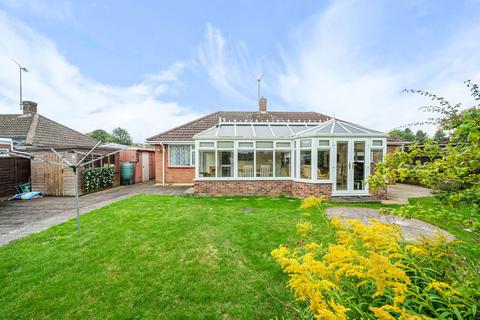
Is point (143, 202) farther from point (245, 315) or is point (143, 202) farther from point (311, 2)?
point (311, 2)

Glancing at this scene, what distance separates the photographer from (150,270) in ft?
11.4

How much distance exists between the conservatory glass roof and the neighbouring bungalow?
6.15m

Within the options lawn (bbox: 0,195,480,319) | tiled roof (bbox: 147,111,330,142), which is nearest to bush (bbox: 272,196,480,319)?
lawn (bbox: 0,195,480,319)

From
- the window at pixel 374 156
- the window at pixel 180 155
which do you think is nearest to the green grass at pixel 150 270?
the window at pixel 374 156

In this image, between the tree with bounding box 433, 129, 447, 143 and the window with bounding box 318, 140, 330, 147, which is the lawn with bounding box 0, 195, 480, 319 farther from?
the window with bounding box 318, 140, 330, 147

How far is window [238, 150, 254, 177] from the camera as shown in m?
10.1

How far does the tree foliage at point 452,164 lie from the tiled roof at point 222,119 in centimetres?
1138

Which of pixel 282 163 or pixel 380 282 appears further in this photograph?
pixel 282 163

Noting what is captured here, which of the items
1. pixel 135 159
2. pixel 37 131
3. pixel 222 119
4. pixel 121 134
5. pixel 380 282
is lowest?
pixel 380 282

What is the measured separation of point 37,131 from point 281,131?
16521 millimetres

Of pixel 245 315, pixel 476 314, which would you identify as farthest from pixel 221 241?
pixel 476 314

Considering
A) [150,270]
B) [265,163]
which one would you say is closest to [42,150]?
[150,270]

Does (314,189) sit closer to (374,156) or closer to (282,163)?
(282,163)

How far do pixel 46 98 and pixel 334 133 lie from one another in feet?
76.6
